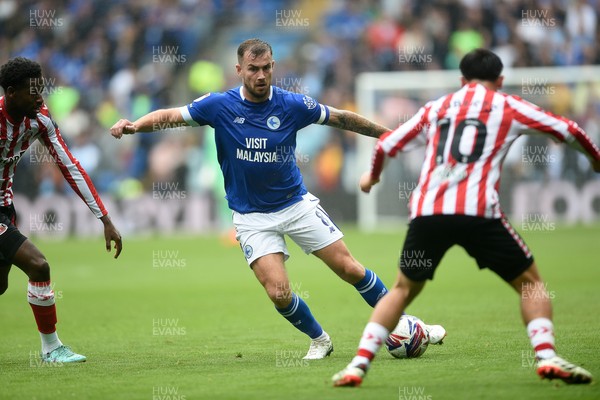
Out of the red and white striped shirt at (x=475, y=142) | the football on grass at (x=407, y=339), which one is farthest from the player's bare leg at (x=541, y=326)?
the football on grass at (x=407, y=339)

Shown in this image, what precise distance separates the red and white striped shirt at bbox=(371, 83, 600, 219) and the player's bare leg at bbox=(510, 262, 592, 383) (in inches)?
19.6

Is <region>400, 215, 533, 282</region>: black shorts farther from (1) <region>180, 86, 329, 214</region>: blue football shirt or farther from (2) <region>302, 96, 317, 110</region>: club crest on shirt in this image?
(2) <region>302, 96, 317, 110</region>: club crest on shirt

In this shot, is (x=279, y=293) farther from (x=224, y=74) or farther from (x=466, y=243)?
(x=224, y=74)

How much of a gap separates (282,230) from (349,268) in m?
0.64

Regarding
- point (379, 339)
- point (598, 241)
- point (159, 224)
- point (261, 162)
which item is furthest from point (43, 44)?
point (379, 339)

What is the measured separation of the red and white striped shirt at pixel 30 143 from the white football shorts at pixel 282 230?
1392 mm

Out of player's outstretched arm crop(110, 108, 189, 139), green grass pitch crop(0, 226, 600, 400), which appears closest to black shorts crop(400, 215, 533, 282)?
green grass pitch crop(0, 226, 600, 400)

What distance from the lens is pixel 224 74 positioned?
85.8ft

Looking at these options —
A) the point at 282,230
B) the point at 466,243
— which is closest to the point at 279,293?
the point at 282,230

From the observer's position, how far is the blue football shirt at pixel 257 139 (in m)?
8.27

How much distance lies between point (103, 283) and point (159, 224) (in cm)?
765

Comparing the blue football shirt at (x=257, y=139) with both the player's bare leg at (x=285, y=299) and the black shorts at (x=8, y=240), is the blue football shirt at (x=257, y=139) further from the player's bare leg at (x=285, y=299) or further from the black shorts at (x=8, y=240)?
the black shorts at (x=8, y=240)

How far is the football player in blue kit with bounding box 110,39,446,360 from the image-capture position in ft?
26.9

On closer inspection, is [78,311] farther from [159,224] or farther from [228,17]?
[228,17]
